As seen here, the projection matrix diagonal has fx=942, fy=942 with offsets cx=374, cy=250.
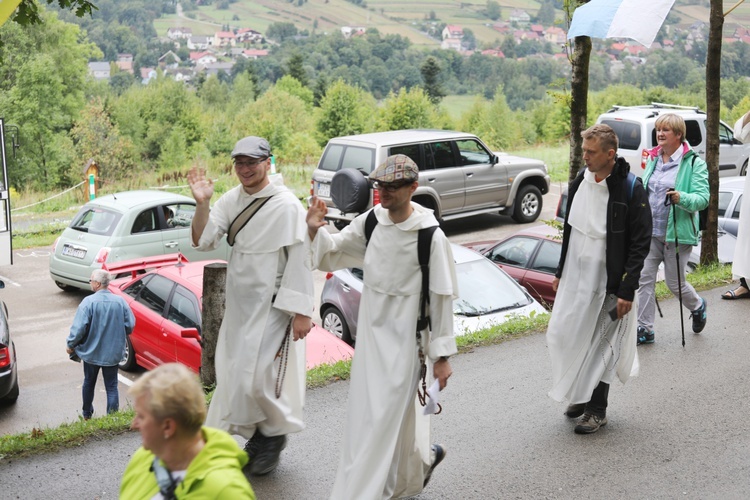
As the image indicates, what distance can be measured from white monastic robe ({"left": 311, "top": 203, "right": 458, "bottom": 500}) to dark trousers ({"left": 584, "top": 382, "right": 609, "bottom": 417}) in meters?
1.77

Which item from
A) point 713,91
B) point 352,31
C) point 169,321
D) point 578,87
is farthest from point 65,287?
point 352,31

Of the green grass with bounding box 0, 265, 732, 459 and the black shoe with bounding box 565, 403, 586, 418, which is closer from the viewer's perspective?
the green grass with bounding box 0, 265, 732, 459

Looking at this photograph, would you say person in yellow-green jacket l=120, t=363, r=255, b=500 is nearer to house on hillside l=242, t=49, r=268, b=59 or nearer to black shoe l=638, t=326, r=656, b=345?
black shoe l=638, t=326, r=656, b=345

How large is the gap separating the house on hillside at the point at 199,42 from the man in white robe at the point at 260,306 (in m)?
181

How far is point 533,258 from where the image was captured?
1355cm

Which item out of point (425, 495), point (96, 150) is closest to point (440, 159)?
point (425, 495)

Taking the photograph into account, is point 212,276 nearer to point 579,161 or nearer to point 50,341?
point 579,161

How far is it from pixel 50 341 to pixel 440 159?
9.37 meters

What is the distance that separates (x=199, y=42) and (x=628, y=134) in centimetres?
17071

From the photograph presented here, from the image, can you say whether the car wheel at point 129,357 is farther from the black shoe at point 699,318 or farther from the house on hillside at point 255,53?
the house on hillside at point 255,53

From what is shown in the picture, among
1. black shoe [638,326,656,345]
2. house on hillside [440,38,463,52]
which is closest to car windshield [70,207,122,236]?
black shoe [638,326,656,345]

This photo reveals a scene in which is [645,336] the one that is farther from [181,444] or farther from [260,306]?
[181,444]

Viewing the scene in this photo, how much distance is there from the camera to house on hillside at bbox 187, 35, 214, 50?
18200 centimetres

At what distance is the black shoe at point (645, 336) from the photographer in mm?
8594
